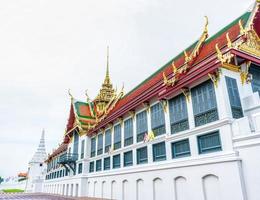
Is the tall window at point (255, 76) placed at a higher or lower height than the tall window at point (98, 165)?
higher

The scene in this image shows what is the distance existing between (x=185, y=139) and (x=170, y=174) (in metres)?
2.32

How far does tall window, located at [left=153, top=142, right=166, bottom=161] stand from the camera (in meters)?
15.0

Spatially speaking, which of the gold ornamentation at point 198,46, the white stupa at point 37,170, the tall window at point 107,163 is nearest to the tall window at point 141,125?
the gold ornamentation at point 198,46

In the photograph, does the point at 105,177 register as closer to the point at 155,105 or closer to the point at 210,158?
the point at 155,105

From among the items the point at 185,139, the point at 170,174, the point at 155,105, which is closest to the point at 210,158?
the point at 185,139

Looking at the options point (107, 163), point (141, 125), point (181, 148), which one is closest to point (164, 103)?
point (181, 148)

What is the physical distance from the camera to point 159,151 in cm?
1548

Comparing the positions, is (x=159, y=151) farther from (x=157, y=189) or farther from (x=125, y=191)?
(x=125, y=191)

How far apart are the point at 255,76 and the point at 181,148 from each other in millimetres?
6100

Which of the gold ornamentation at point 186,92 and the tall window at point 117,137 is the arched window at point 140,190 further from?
the gold ornamentation at point 186,92

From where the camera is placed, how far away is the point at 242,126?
10.3m

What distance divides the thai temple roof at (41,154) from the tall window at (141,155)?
48.9 meters

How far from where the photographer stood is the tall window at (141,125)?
17477 millimetres

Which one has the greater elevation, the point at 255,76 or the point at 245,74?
the point at 255,76
